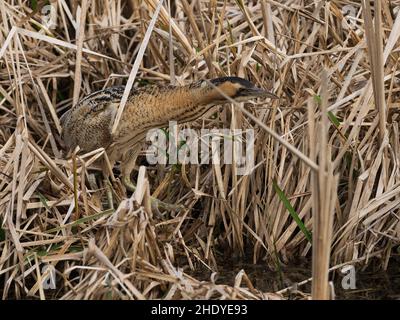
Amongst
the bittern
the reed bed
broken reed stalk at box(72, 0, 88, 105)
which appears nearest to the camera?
the reed bed

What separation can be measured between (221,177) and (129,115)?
48 centimetres

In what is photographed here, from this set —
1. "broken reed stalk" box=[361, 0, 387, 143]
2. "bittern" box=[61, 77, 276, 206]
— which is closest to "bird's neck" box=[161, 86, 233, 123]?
"bittern" box=[61, 77, 276, 206]

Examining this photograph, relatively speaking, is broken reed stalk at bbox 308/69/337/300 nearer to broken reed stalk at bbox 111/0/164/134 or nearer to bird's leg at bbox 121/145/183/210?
broken reed stalk at bbox 111/0/164/134

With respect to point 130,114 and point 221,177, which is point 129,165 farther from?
point 221,177

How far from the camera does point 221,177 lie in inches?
153

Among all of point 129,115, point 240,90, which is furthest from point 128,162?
point 240,90

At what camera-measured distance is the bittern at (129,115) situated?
3885 mm

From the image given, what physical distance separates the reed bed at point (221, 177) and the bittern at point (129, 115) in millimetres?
115

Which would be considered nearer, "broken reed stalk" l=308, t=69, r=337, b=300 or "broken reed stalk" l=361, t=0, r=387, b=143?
"broken reed stalk" l=308, t=69, r=337, b=300

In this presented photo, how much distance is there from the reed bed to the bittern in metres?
0.12

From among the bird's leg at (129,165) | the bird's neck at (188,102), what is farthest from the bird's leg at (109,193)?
the bird's neck at (188,102)

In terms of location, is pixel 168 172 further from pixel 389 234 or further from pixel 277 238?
pixel 389 234

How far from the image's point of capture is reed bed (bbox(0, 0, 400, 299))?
131 inches
